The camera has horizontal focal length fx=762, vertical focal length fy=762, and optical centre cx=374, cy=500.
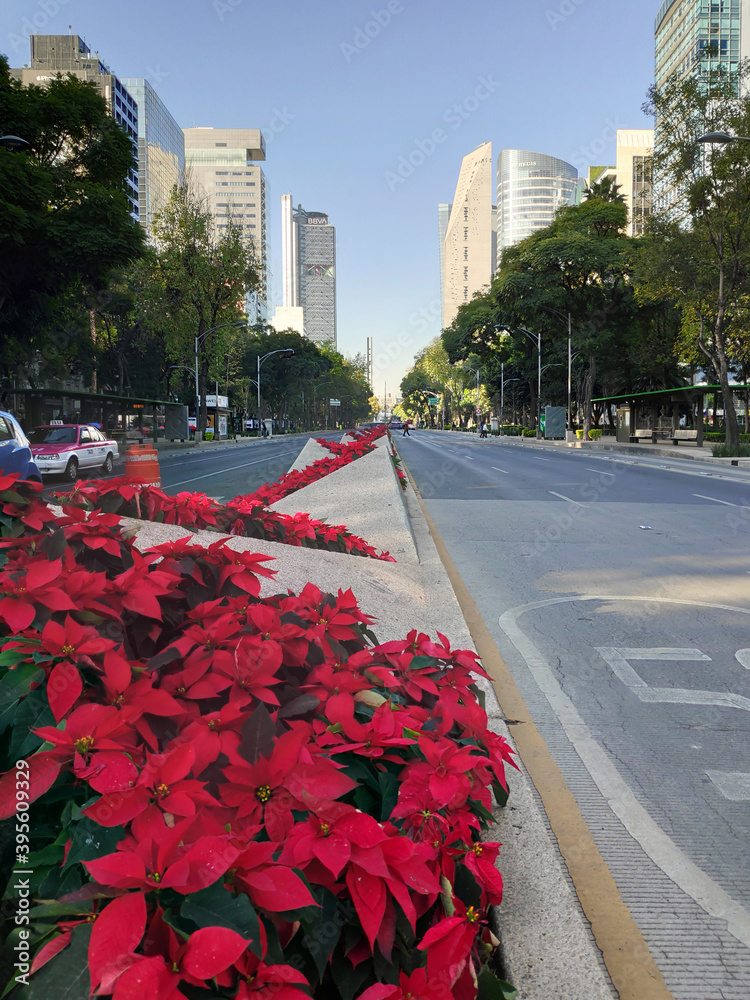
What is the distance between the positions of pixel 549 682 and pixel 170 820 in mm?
3570

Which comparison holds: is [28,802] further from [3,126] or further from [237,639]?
[3,126]

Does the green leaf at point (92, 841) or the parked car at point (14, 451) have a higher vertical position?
the parked car at point (14, 451)

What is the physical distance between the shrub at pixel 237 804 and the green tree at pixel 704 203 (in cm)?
3287

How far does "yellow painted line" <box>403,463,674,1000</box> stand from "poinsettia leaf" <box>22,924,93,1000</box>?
4.20 feet

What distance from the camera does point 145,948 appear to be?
3.79 feet

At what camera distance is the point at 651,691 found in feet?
14.5

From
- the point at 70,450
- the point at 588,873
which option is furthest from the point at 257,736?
the point at 70,450

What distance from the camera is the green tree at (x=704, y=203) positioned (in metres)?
30.9

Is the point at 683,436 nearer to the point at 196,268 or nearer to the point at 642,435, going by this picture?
the point at 642,435

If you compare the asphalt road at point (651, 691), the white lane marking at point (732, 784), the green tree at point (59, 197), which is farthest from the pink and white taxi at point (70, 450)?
the white lane marking at point (732, 784)

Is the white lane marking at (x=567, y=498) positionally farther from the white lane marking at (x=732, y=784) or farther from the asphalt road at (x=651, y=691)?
the white lane marking at (x=732, y=784)

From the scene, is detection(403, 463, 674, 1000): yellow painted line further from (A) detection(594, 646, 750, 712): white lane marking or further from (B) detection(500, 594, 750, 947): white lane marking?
(A) detection(594, 646, 750, 712): white lane marking

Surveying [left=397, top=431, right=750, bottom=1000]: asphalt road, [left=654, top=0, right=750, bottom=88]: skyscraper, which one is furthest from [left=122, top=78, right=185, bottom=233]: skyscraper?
[left=397, top=431, right=750, bottom=1000]: asphalt road

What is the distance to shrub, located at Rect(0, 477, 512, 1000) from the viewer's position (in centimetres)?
116
